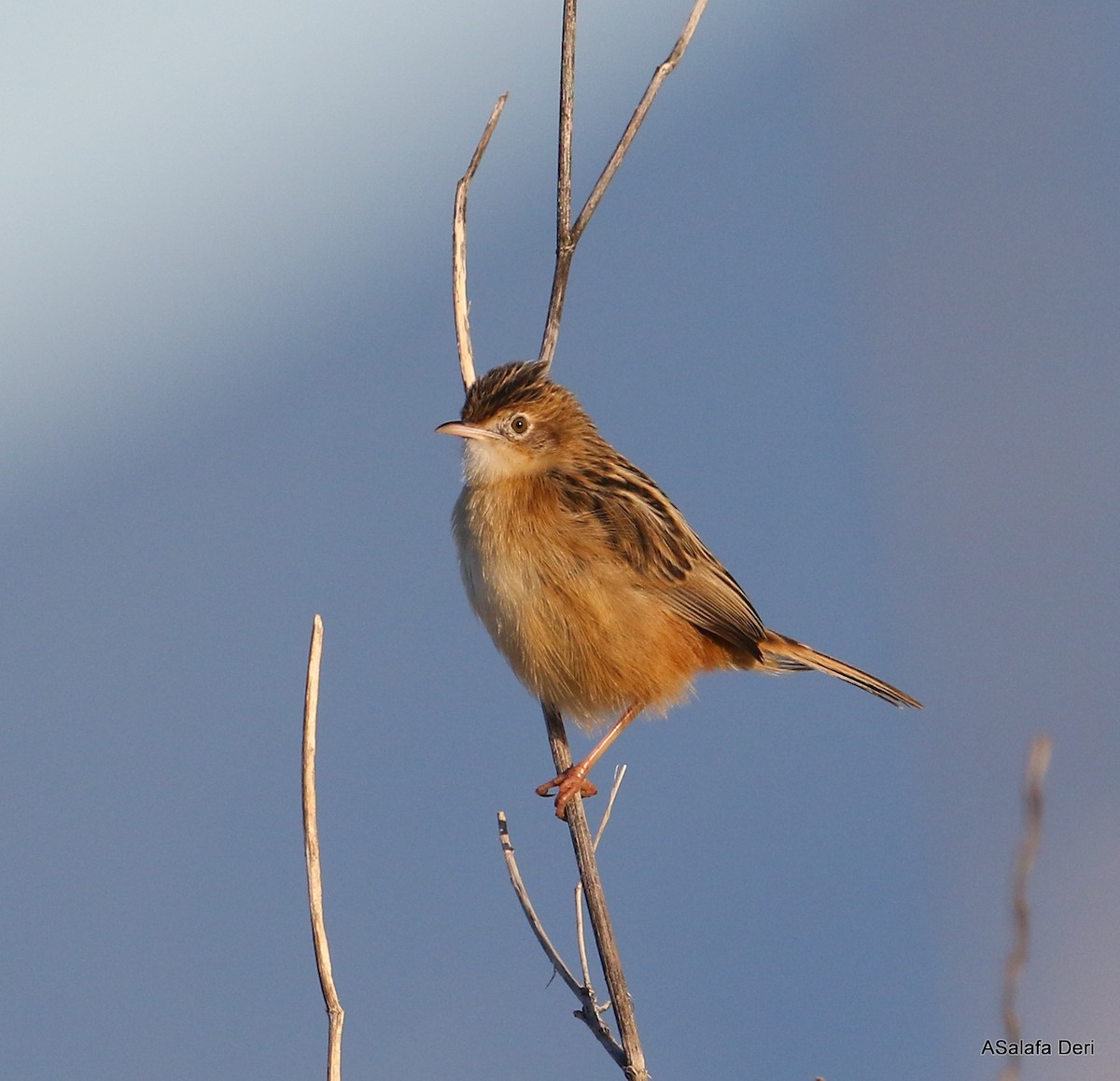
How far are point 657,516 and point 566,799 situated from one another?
1.75m

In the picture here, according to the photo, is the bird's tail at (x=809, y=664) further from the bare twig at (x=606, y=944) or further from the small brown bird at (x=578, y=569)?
the bare twig at (x=606, y=944)

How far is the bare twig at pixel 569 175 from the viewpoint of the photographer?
345 centimetres

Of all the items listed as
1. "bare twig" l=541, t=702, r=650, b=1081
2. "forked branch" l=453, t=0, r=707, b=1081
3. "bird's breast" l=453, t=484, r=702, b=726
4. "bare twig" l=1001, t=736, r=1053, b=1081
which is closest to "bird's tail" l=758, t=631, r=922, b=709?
"bird's breast" l=453, t=484, r=702, b=726

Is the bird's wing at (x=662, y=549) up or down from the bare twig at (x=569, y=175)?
down

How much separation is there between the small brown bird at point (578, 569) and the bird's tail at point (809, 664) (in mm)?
178

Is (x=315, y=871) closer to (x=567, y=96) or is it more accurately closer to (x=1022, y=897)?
(x=1022, y=897)

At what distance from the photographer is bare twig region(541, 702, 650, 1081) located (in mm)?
2611

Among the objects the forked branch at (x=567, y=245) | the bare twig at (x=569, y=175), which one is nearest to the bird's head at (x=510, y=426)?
the forked branch at (x=567, y=245)

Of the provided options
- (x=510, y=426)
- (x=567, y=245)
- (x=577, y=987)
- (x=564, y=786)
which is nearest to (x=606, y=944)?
(x=577, y=987)

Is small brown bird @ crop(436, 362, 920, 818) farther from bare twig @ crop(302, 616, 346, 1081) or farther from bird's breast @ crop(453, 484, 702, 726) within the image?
bare twig @ crop(302, 616, 346, 1081)

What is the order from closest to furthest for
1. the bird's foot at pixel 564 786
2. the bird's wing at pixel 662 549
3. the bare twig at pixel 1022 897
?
the bare twig at pixel 1022 897 → the bird's foot at pixel 564 786 → the bird's wing at pixel 662 549

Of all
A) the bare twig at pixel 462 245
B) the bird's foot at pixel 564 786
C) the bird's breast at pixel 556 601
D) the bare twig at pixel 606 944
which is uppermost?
the bare twig at pixel 462 245

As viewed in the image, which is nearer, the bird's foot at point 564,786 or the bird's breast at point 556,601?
the bird's foot at point 564,786

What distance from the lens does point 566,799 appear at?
3.10 meters
